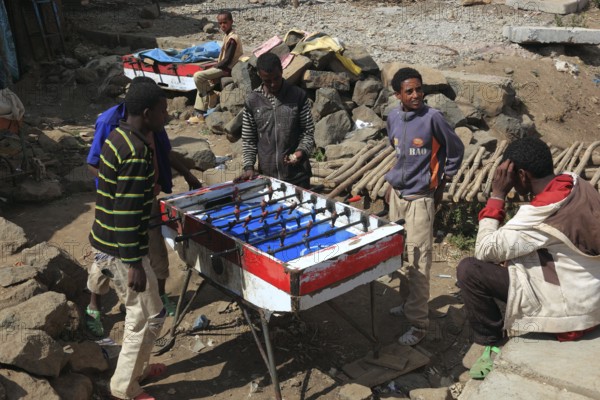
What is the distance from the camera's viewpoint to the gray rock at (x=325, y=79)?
30.8ft

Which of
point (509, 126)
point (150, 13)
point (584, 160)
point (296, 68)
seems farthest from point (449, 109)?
point (150, 13)

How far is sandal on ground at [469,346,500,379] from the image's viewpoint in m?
4.07

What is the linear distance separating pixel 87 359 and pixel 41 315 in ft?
1.47

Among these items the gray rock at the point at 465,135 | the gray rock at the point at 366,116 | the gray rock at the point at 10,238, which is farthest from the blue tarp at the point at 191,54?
Answer: the gray rock at the point at 10,238

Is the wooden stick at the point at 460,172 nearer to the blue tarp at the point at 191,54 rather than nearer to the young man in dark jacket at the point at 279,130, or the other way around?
the young man in dark jacket at the point at 279,130

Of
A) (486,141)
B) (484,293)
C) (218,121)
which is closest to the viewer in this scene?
(484,293)

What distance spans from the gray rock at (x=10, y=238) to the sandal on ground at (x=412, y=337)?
11.1 feet

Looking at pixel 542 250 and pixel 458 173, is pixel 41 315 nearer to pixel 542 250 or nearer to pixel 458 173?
pixel 542 250

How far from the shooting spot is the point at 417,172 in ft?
15.3

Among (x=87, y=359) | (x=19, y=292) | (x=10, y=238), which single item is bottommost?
(x=87, y=359)

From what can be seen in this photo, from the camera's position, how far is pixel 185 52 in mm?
11859

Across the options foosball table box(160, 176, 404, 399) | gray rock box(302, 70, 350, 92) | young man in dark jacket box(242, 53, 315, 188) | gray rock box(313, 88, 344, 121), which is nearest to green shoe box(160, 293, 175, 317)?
foosball table box(160, 176, 404, 399)

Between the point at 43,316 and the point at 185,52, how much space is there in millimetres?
8384

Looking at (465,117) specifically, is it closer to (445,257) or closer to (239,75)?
(445,257)
